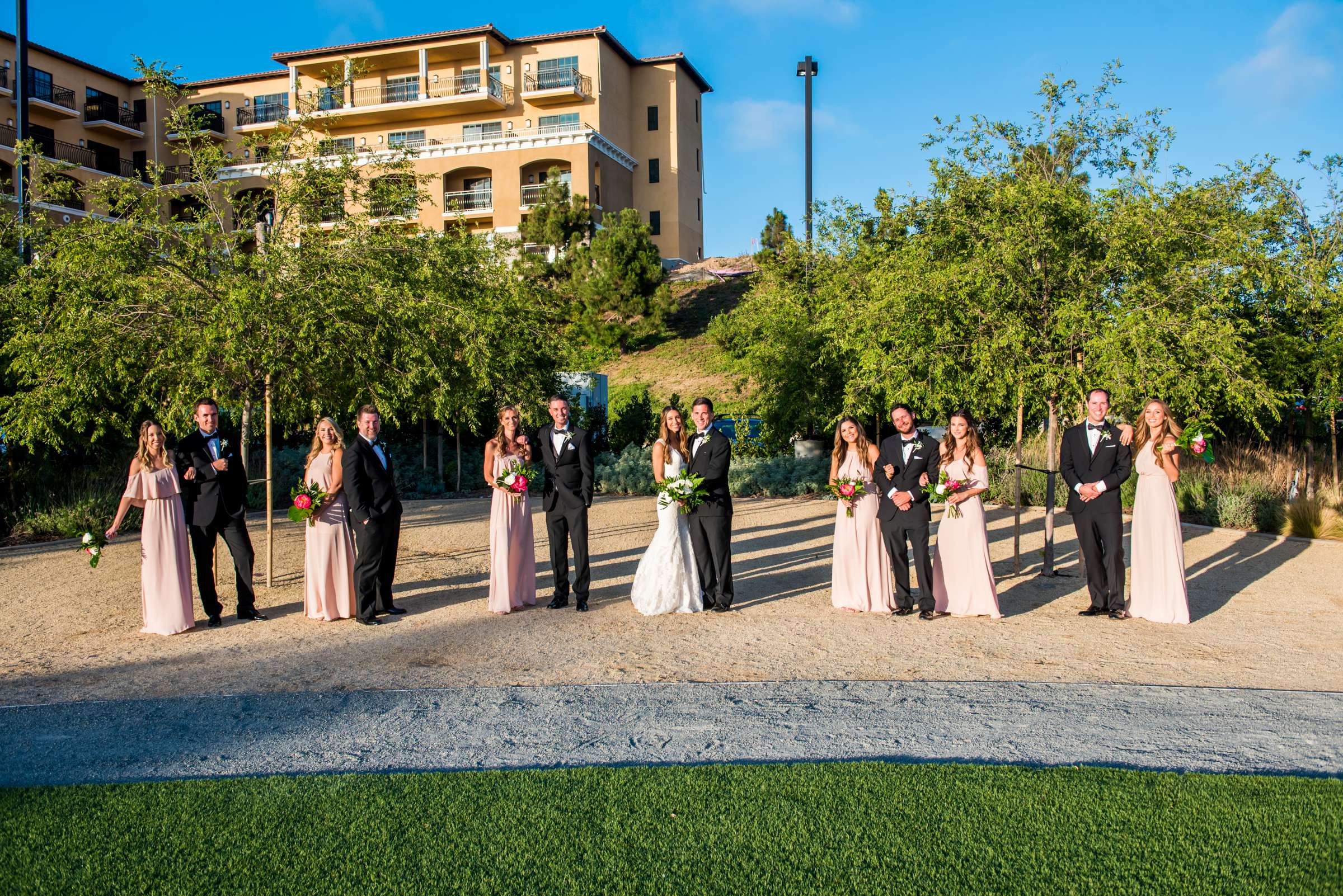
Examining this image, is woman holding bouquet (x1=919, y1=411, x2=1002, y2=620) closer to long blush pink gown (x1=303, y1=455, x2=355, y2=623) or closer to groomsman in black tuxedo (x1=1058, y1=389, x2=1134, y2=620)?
groomsman in black tuxedo (x1=1058, y1=389, x2=1134, y2=620)

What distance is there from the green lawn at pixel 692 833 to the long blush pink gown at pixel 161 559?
3926 mm

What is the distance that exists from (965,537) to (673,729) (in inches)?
176

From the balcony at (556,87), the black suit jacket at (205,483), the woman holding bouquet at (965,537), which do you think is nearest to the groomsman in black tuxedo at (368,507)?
the black suit jacket at (205,483)

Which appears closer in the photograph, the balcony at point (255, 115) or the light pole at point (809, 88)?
the light pole at point (809, 88)

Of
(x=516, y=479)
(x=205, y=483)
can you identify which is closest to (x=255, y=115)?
(x=205, y=483)

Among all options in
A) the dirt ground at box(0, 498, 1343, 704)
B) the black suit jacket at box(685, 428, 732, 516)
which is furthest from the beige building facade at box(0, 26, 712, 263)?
the black suit jacket at box(685, 428, 732, 516)

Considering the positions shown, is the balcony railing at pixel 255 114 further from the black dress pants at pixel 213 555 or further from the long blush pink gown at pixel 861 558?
the long blush pink gown at pixel 861 558

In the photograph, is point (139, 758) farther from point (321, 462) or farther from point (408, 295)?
point (408, 295)

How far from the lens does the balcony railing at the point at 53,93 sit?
49.7m

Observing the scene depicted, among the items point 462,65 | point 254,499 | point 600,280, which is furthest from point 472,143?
point 254,499

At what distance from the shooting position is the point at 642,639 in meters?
8.30

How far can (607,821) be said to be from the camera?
4438mm

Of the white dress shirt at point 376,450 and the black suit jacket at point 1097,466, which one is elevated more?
the white dress shirt at point 376,450

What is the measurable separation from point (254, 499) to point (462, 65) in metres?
38.5
